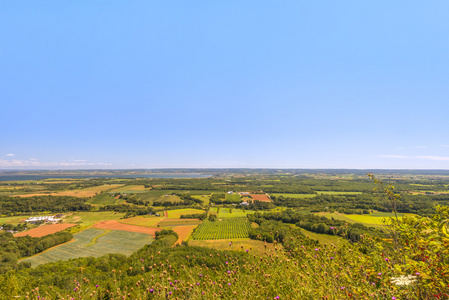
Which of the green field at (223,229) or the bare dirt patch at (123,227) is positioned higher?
the green field at (223,229)

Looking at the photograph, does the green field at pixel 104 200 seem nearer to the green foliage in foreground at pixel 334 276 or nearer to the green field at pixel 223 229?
the green field at pixel 223 229

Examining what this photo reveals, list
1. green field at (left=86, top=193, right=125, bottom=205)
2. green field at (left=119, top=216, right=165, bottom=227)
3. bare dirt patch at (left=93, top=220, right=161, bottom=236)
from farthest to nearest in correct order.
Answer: green field at (left=86, top=193, right=125, bottom=205)
green field at (left=119, top=216, right=165, bottom=227)
bare dirt patch at (left=93, top=220, right=161, bottom=236)

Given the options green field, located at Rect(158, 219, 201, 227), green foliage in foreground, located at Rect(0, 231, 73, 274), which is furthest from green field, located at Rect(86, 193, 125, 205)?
green field, located at Rect(158, 219, 201, 227)

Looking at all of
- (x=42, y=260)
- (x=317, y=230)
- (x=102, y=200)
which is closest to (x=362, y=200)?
(x=317, y=230)

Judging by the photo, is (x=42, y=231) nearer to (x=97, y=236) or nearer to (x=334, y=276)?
(x=97, y=236)

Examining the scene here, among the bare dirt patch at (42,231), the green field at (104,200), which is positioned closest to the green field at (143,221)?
the bare dirt patch at (42,231)

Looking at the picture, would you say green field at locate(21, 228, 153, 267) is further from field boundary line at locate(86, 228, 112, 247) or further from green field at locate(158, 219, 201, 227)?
green field at locate(158, 219, 201, 227)
